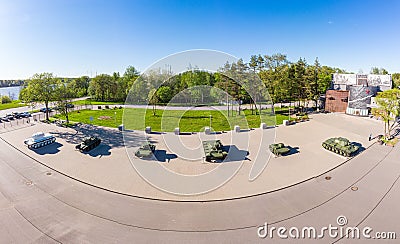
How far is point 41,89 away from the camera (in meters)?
29.4

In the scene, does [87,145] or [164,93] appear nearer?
[87,145]

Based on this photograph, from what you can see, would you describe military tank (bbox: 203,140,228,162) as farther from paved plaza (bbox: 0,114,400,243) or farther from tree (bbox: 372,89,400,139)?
tree (bbox: 372,89,400,139)

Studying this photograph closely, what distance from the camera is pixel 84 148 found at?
19703mm

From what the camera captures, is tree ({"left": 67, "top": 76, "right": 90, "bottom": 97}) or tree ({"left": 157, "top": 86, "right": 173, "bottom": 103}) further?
tree ({"left": 67, "top": 76, "right": 90, "bottom": 97})

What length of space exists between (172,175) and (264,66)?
35.5m

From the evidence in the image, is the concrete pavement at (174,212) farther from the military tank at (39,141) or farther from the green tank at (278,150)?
the military tank at (39,141)

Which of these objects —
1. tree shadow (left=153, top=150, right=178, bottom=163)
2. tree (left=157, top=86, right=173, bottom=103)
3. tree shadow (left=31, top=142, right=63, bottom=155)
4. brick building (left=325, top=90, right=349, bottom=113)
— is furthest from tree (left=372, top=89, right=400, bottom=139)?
tree shadow (left=31, top=142, right=63, bottom=155)

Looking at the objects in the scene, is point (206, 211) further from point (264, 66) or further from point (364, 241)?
point (264, 66)

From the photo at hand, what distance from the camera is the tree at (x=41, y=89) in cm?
2922

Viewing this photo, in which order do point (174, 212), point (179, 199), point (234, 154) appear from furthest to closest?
point (234, 154), point (179, 199), point (174, 212)

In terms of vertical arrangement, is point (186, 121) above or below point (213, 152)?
above

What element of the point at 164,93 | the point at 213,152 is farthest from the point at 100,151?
the point at 164,93

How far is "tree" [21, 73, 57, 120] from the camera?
29.2m

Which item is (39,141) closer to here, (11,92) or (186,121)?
(186,121)
